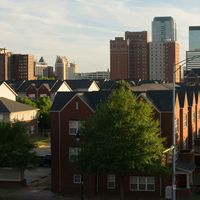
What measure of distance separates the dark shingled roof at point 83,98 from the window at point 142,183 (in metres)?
7.04

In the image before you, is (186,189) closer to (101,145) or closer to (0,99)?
(101,145)

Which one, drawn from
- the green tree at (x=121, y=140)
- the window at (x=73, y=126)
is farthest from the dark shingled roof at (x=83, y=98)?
the green tree at (x=121, y=140)

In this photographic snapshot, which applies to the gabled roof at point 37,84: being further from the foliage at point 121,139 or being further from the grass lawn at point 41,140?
the foliage at point 121,139

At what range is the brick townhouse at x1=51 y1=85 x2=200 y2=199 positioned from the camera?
1671 inches

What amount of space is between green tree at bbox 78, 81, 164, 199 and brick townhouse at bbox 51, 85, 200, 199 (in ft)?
16.0

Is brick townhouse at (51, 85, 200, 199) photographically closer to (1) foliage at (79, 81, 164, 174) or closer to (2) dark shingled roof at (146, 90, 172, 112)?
(2) dark shingled roof at (146, 90, 172, 112)

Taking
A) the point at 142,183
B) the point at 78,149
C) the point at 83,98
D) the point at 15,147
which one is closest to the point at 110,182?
the point at 142,183

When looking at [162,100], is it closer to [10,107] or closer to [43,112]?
[10,107]

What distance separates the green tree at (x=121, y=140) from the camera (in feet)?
121

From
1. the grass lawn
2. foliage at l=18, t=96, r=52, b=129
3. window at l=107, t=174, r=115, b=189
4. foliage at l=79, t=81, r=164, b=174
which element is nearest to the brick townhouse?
window at l=107, t=174, r=115, b=189

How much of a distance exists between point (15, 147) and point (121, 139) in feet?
31.6

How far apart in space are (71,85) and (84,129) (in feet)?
335

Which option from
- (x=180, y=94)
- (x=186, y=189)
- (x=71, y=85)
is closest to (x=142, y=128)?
(x=186, y=189)

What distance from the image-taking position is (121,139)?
3719cm
